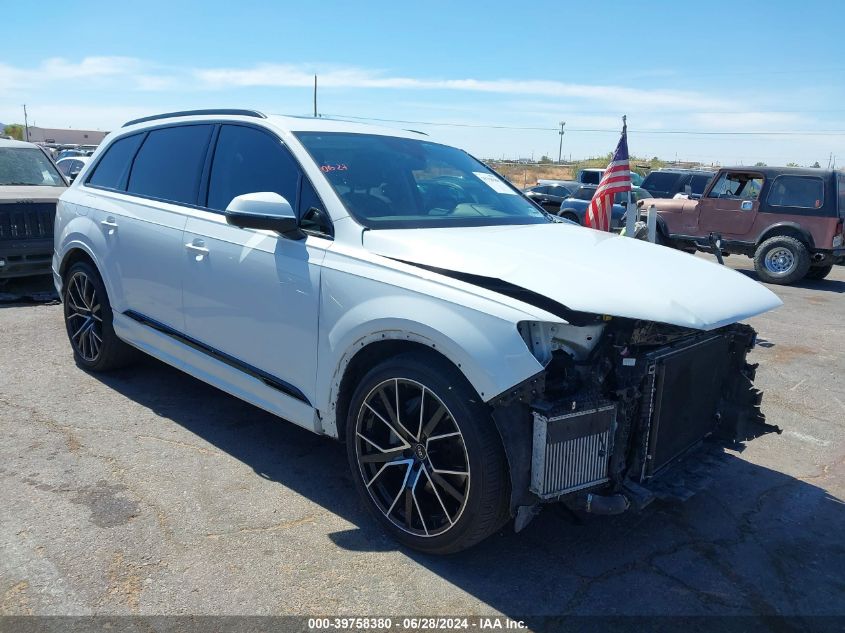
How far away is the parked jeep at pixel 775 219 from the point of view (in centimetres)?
1255

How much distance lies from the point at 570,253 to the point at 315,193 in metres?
1.35

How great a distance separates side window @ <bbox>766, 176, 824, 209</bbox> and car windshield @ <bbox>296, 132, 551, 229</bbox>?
10.4m

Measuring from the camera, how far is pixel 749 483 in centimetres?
411

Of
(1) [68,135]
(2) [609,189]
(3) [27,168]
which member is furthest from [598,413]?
(1) [68,135]

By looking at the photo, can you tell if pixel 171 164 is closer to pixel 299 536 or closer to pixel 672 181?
pixel 299 536

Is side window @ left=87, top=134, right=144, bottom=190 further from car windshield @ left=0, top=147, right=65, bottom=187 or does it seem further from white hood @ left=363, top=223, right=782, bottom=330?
car windshield @ left=0, top=147, right=65, bottom=187

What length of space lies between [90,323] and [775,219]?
40.1 ft

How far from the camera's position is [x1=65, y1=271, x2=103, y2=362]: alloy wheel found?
5312mm

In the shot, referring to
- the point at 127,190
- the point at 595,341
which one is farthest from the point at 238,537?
the point at 127,190

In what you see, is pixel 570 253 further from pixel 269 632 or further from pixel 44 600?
pixel 44 600

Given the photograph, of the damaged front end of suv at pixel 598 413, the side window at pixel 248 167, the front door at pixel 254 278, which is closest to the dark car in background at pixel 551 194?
the side window at pixel 248 167

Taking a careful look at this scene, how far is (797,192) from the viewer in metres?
13.0

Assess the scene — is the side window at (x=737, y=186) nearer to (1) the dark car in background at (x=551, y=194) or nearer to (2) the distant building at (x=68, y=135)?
(1) the dark car in background at (x=551, y=194)

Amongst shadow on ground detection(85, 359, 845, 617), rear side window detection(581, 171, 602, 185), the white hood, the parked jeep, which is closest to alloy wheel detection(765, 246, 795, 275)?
the parked jeep
